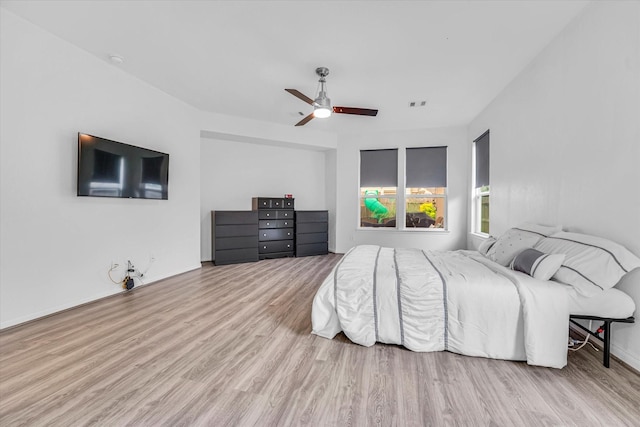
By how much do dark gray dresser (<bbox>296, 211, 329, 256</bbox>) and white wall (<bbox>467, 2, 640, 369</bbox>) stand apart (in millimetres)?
3522

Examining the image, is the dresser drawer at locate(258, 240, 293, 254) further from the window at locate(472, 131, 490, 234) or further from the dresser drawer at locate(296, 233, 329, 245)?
the window at locate(472, 131, 490, 234)

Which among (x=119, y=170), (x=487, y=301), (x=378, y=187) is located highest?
(x=378, y=187)

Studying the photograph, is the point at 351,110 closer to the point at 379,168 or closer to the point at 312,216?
the point at 379,168

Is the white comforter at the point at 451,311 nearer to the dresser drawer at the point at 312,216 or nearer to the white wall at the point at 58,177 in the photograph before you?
the white wall at the point at 58,177

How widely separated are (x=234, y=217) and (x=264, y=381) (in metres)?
3.67

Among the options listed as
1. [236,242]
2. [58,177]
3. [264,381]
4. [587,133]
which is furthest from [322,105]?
[236,242]

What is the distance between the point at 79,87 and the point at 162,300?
8.12 feet

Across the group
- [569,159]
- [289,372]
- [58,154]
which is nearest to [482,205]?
[569,159]

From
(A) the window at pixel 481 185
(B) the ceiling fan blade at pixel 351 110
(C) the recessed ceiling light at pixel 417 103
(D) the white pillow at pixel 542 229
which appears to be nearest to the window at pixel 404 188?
(A) the window at pixel 481 185

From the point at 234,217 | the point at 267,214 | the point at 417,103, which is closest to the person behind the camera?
the point at 417,103

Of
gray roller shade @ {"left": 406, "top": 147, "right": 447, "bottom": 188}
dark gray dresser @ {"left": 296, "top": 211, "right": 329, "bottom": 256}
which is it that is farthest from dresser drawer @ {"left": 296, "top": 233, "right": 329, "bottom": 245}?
gray roller shade @ {"left": 406, "top": 147, "right": 447, "bottom": 188}

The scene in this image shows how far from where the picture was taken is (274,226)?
5406 millimetres

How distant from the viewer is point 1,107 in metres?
2.25

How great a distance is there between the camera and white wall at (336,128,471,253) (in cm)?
524
